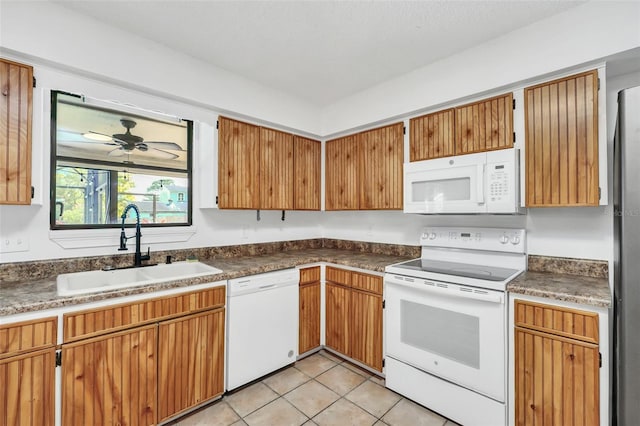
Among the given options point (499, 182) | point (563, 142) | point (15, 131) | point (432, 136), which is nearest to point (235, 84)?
point (15, 131)

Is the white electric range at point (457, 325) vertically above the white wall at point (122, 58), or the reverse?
the white wall at point (122, 58)

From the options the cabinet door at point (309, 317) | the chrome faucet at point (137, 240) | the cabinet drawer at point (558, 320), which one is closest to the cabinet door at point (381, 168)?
the cabinet door at point (309, 317)

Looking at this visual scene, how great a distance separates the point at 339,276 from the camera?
8.79 ft

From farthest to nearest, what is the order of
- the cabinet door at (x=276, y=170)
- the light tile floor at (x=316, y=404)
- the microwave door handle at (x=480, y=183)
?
1. the cabinet door at (x=276, y=170)
2. the microwave door handle at (x=480, y=183)
3. the light tile floor at (x=316, y=404)

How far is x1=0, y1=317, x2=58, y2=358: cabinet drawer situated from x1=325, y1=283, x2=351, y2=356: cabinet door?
1.96 metres

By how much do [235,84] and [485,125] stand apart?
2130 millimetres

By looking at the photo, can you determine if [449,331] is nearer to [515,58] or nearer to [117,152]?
[515,58]

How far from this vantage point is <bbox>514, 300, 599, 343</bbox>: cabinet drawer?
4.88 feet

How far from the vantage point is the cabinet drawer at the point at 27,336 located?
4.37ft

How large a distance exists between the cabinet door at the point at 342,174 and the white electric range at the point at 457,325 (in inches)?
39.7

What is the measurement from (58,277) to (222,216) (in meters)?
1.27

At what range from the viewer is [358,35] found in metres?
2.05

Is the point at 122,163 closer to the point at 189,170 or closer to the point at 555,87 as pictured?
the point at 189,170

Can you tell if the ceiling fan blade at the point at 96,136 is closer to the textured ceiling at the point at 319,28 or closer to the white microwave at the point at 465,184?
the textured ceiling at the point at 319,28
